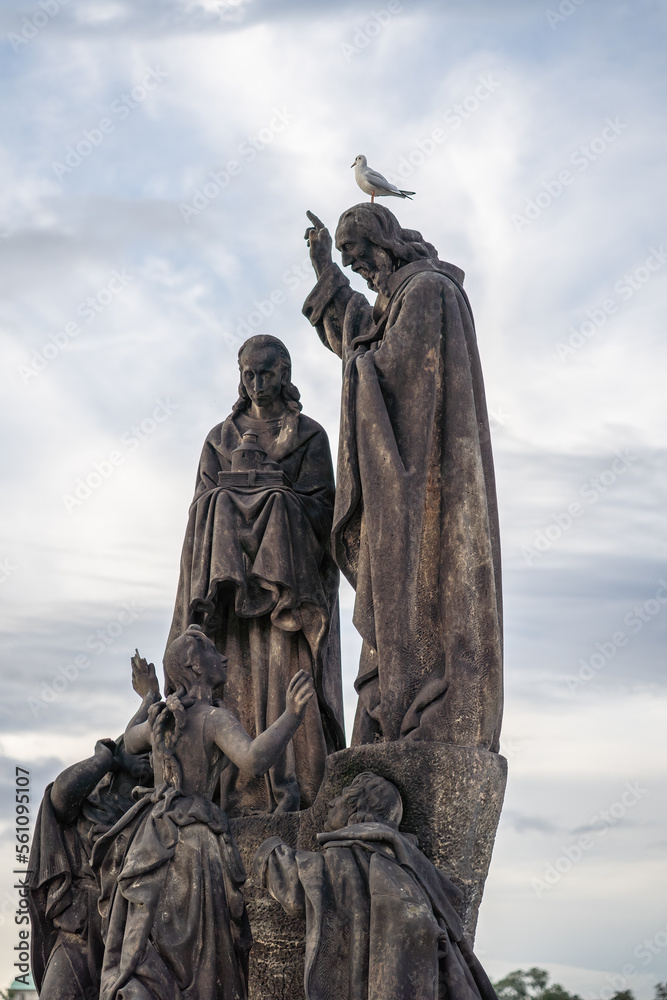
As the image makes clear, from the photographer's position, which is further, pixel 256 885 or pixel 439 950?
pixel 256 885

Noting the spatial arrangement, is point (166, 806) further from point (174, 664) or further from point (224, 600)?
point (224, 600)

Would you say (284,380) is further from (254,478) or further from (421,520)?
(421,520)

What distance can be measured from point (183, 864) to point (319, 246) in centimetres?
477

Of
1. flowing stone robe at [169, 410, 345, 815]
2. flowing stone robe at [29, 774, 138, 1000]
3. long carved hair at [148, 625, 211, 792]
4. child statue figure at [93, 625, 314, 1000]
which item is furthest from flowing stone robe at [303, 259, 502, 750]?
flowing stone robe at [29, 774, 138, 1000]

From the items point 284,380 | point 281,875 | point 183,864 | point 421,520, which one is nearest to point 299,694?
point 281,875

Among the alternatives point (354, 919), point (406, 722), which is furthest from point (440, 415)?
point (354, 919)

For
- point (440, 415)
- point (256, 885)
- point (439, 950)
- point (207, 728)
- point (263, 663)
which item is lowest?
point (439, 950)

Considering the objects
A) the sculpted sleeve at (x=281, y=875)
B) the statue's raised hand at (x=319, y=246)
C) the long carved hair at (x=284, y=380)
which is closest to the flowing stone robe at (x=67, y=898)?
the sculpted sleeve at (x=281, y=875)

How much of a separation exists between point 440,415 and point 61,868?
3.65 m

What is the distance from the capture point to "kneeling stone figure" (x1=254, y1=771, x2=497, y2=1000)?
7449mm

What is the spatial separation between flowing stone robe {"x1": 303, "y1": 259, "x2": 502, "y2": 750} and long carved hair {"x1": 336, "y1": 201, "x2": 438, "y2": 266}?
166 millimetres

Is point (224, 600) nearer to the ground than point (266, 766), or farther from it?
farther from it

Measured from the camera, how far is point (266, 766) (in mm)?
8188

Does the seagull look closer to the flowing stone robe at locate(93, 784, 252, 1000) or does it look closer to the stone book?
the stone book
